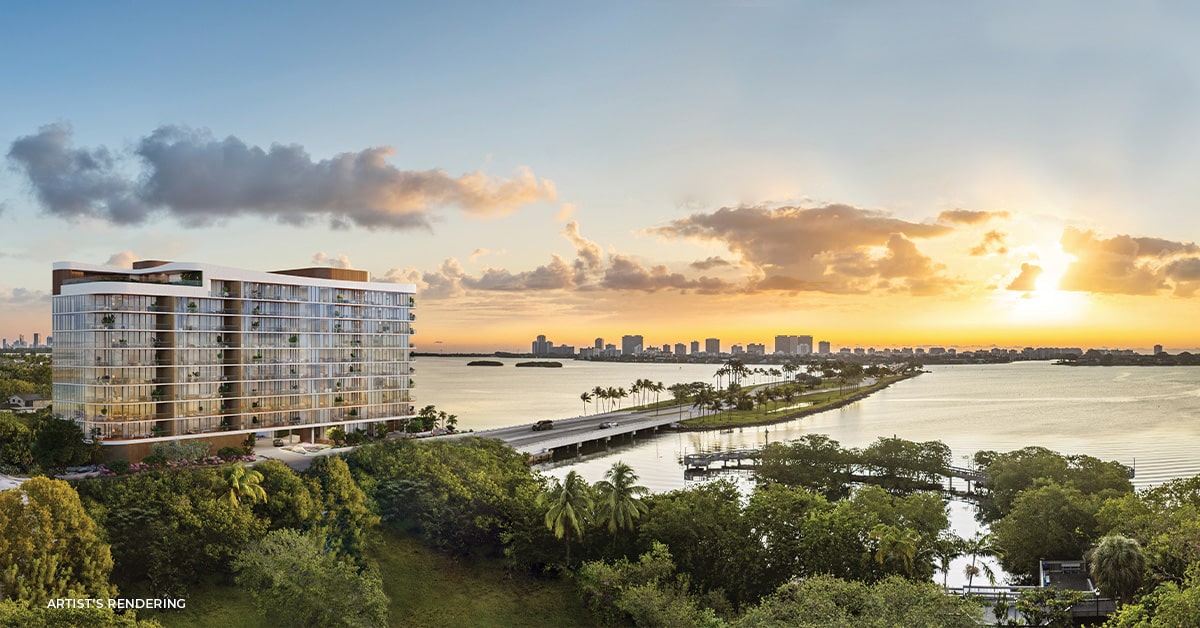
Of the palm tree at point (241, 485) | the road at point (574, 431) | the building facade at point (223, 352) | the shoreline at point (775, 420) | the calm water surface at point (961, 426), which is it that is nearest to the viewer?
the palm tree at point (241, 485)

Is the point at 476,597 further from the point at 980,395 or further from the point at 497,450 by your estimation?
the point at 980,395

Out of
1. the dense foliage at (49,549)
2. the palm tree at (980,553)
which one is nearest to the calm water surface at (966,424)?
the palm tree at (980,553)

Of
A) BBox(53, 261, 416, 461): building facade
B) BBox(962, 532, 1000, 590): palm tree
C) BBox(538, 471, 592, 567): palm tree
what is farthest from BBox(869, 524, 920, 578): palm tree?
BBox(53, 261, 416, 461): building facade

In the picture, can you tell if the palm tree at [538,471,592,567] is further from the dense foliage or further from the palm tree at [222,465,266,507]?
the dense foliage

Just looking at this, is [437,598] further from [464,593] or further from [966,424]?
[966,424]

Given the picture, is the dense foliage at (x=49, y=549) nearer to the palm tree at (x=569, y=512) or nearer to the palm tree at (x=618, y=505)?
the palm tree at (x=569, y=512)

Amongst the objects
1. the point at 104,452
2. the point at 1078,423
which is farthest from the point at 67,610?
the point at 1078,423

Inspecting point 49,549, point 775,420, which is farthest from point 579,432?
point 49,549
